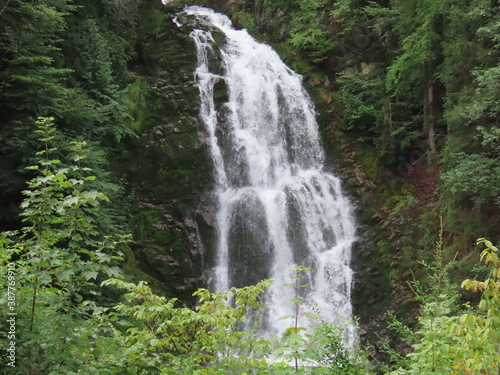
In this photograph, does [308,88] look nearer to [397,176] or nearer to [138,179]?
[397,176]

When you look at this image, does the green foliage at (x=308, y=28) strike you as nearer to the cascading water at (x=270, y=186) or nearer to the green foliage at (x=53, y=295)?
the cascading water at (x=270, y=186)

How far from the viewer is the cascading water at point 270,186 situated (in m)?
13.4

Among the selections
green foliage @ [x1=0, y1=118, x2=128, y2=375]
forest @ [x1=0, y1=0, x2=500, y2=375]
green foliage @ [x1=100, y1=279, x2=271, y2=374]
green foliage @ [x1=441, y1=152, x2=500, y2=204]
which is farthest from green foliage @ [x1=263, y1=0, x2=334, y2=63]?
green foliage @ [x1=0, y1=118, x2=128, y2=375]

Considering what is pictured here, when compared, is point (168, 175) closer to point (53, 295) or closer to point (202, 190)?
point (202, 190)

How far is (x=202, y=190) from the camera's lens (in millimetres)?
14883

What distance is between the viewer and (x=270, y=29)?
22719 millimetres

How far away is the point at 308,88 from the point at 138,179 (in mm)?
9121

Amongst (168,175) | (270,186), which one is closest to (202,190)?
(168,175)

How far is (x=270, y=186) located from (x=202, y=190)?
2.65 metres

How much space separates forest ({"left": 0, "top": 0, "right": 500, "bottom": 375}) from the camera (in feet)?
10.2

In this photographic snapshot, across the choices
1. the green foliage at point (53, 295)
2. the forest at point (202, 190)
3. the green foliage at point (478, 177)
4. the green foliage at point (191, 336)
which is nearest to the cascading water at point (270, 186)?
the forest at point (202, 190)

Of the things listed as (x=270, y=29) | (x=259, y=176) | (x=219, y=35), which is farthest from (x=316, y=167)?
(x=270, y=29)

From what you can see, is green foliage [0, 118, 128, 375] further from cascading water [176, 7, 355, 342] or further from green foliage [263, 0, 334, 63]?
green foliage [263, 0, 334, 63]

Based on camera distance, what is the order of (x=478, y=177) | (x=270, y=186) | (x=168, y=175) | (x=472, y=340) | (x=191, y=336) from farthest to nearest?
(x=270, y=186) < (x=168, y=175) < (x=478, y=177) < (x=191, y=336) < (x=472, y=340)
